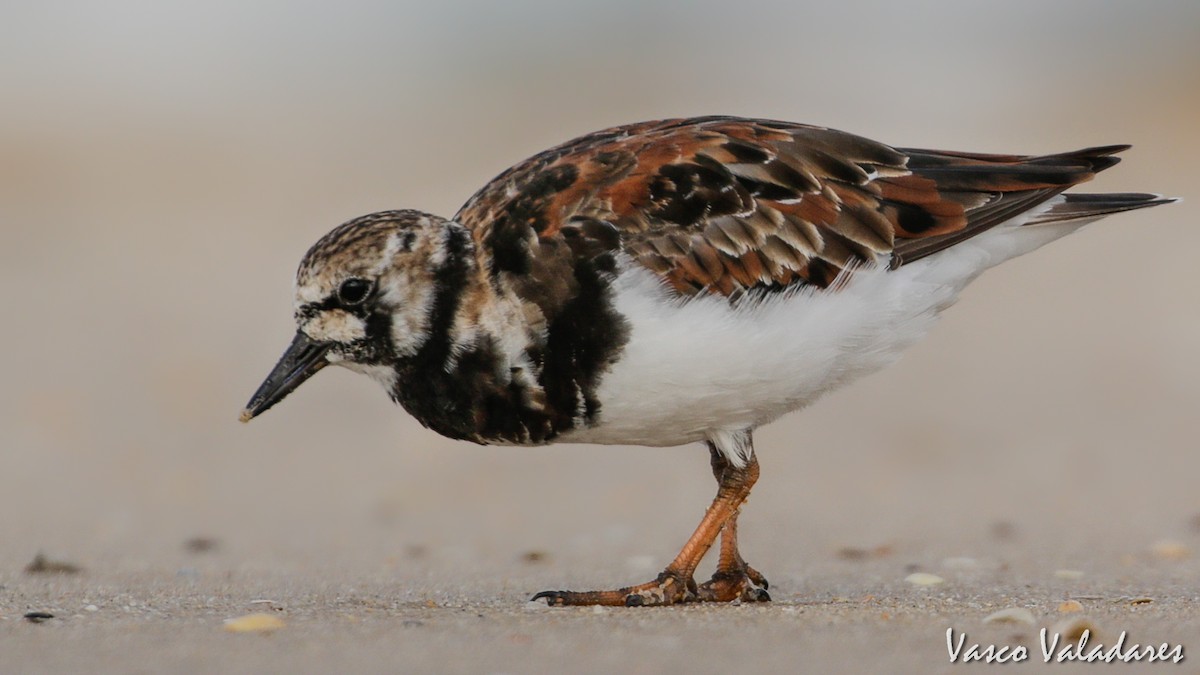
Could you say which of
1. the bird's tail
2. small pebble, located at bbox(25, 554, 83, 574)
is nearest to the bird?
the bird's tail

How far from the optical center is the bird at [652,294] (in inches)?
166

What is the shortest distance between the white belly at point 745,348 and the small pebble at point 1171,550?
143cm

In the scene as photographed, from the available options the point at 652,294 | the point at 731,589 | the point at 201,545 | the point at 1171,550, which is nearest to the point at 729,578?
the point at 731,589

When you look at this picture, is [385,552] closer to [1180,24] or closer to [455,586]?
[455,586]

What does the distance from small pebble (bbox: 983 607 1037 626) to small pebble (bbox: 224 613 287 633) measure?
1680mm

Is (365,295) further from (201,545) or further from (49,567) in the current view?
(201,545)

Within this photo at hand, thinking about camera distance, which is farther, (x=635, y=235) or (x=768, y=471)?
(x=768, y=471)

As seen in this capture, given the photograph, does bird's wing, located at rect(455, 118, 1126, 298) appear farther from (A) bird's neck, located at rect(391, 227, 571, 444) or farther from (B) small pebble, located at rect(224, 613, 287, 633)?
(B) small pebble, located at rect(224, 613, 287, 633)

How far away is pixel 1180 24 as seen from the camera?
25.0 meters

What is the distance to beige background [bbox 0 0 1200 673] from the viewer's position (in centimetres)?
386

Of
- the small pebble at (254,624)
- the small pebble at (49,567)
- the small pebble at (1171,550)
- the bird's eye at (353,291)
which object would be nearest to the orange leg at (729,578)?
the bird's eye at (353,291)

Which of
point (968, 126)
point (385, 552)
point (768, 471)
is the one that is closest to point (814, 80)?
point (968, 126)

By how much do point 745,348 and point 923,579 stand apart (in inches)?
46.7

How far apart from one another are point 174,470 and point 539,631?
162 inches
